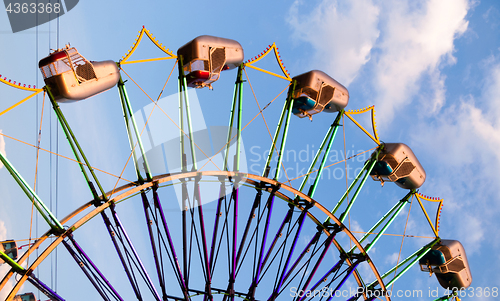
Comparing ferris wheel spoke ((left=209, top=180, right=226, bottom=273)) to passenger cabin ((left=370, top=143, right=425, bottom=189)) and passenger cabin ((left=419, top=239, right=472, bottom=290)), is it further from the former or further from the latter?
passenger cabin ((left=419, top=239, right=472, bottom=290))

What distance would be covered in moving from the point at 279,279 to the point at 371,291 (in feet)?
24.4

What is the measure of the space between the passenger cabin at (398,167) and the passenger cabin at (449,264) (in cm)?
472

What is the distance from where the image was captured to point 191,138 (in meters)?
22.8

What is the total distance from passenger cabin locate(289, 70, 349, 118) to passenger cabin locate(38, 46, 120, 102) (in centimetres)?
1143

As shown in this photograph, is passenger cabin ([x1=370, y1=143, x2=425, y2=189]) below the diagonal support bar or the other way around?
the other way around

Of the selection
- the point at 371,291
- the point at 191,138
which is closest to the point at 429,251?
the point at 371,291

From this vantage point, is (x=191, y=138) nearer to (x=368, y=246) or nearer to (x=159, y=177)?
(x=159, y=177)

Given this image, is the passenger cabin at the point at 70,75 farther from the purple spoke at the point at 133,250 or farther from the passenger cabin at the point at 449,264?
the passenger cabin at the point at 449,264

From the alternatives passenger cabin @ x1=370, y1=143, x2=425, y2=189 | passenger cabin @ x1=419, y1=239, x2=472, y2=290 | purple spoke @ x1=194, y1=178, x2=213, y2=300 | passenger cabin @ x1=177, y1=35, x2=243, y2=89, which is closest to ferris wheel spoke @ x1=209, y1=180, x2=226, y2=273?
purple spoke @ x1=194, y1=178, x2=213, y2=300

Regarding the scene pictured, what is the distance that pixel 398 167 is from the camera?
3109 cm

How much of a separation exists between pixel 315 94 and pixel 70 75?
13.8 metres

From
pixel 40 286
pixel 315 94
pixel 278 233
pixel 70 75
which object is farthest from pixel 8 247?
pixel 315 94

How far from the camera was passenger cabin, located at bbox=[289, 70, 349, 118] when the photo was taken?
2742cm

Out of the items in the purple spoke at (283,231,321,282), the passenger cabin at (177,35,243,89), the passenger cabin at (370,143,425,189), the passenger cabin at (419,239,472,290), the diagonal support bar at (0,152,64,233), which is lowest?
the diagonal support bar at (0,152,64,233)
